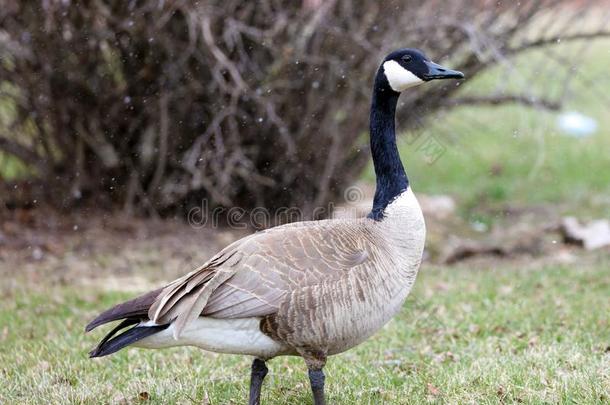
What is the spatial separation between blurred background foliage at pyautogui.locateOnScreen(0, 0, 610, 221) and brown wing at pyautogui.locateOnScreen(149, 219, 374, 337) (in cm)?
396

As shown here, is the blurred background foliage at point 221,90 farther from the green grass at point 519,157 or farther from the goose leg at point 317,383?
the goose leg at point 317,383

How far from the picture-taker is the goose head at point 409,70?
4633 mm

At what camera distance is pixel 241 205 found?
9.91m

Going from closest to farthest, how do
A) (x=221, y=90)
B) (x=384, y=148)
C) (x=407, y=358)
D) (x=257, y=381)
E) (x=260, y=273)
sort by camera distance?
1. (x=260, y=273)
2. (x=257, y=381)
3. (x=384, y=148)
4. (x=407, y=358)
5. (x=221, y=90)

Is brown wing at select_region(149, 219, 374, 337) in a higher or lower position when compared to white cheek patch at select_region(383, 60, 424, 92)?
lower

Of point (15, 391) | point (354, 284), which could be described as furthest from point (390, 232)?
point (15, 391)

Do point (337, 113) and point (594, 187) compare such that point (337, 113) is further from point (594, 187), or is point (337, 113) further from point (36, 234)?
point (594, 187)

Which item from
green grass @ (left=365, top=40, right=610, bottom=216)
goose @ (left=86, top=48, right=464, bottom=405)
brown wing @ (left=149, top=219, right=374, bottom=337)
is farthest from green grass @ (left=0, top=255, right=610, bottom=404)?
green grass @ (left=365, top=40, right=610, bottom=216)

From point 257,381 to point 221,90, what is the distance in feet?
15.5

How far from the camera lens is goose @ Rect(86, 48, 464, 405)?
13.3ft

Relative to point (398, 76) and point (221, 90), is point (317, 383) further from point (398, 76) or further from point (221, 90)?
point (221, 90)

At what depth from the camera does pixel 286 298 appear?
13.4 ft

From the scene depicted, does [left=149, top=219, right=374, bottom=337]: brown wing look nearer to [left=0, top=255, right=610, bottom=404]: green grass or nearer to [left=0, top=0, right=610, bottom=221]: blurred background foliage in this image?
[left=0, top=255, right=610, bottom=404]: green grass

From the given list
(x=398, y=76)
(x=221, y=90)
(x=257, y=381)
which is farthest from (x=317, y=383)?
(x=221, y=90)
